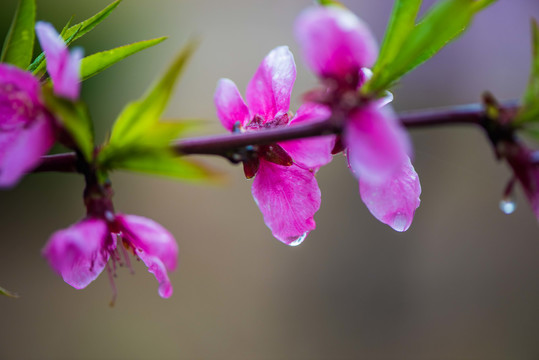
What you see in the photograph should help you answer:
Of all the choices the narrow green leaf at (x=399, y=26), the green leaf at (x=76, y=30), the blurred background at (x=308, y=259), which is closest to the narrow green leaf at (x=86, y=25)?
the green leaf at (x=76, y=30)

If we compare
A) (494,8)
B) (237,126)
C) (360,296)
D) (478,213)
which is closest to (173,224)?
(360,296)

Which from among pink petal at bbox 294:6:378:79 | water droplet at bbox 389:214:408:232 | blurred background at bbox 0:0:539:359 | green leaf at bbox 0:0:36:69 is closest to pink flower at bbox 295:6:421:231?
pink petal at bbox 294:6:378:79

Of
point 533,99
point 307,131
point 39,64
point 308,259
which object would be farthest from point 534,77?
point 308,259

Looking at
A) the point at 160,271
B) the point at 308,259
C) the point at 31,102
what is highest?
the point at 31,102

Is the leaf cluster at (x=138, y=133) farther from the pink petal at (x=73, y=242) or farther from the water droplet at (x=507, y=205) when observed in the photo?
the water droplet at (x=507, y=205)

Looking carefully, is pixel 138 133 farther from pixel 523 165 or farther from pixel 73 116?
pixel 523 165

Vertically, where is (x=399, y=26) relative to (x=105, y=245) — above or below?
above
